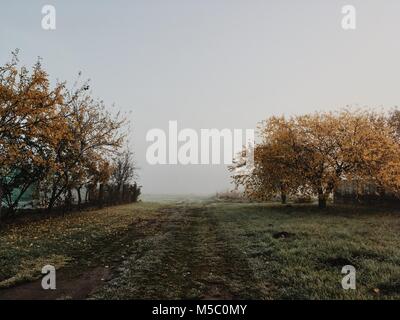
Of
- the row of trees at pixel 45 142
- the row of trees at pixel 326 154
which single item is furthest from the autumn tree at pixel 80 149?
the row of trees at pixel 326 154

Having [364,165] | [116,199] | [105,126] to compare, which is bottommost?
[116,199]

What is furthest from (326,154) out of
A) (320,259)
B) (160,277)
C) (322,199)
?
(160,277)

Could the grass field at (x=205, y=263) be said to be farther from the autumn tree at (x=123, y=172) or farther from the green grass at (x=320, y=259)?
the autumn tree at (x=123, y=172)

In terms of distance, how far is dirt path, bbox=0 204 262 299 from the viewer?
9328 mm

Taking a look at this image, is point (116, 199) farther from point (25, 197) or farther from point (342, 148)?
point (342, 148)

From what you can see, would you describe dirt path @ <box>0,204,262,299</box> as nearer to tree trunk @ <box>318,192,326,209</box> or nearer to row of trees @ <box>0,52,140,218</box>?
row of trees @ <box>0,52,140,218</box>

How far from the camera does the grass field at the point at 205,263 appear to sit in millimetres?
9453

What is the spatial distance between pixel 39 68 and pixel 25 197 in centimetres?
1299

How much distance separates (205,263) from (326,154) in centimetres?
2455

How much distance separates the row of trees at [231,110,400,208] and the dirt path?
64.0 ft

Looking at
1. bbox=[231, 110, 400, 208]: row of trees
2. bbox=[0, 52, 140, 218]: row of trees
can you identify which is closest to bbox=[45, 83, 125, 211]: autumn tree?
bbox=[0, 52, 140, 218]: row of trees

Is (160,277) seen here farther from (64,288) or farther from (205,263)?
(64,288)

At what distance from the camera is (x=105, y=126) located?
35.6m
